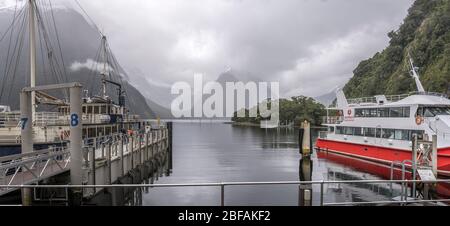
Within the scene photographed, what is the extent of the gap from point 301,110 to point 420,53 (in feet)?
259

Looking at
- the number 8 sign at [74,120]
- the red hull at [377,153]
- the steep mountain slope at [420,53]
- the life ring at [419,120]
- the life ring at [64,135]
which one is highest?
the steep mountain slope at [420,53]

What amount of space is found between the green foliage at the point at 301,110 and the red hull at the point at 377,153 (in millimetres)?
102788

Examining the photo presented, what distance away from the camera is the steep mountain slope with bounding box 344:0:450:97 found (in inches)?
3105

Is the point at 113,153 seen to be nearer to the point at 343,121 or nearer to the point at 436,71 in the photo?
the point at 343,121

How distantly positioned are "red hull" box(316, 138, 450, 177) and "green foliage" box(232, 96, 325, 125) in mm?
102788

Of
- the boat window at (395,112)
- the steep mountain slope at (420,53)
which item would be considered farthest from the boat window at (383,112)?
the steep mountain slope at (420,53)

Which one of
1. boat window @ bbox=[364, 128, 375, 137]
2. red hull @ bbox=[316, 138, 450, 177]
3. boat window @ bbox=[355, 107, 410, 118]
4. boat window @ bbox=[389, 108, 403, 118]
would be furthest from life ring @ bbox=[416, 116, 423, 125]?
boat window @ bbox=[364, 128, 375, 137]

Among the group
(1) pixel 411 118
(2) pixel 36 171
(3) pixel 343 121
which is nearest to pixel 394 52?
(3) pixel 343 121

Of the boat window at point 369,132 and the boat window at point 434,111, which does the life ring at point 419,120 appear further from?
the boat window at point 369,132

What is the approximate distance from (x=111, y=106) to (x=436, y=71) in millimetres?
69585

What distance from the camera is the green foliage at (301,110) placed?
160 m

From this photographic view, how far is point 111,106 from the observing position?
173 ft

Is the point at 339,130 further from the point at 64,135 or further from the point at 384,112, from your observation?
the point at 64,135

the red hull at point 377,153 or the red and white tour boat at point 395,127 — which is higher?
the red and white tour boat at point 395,127
